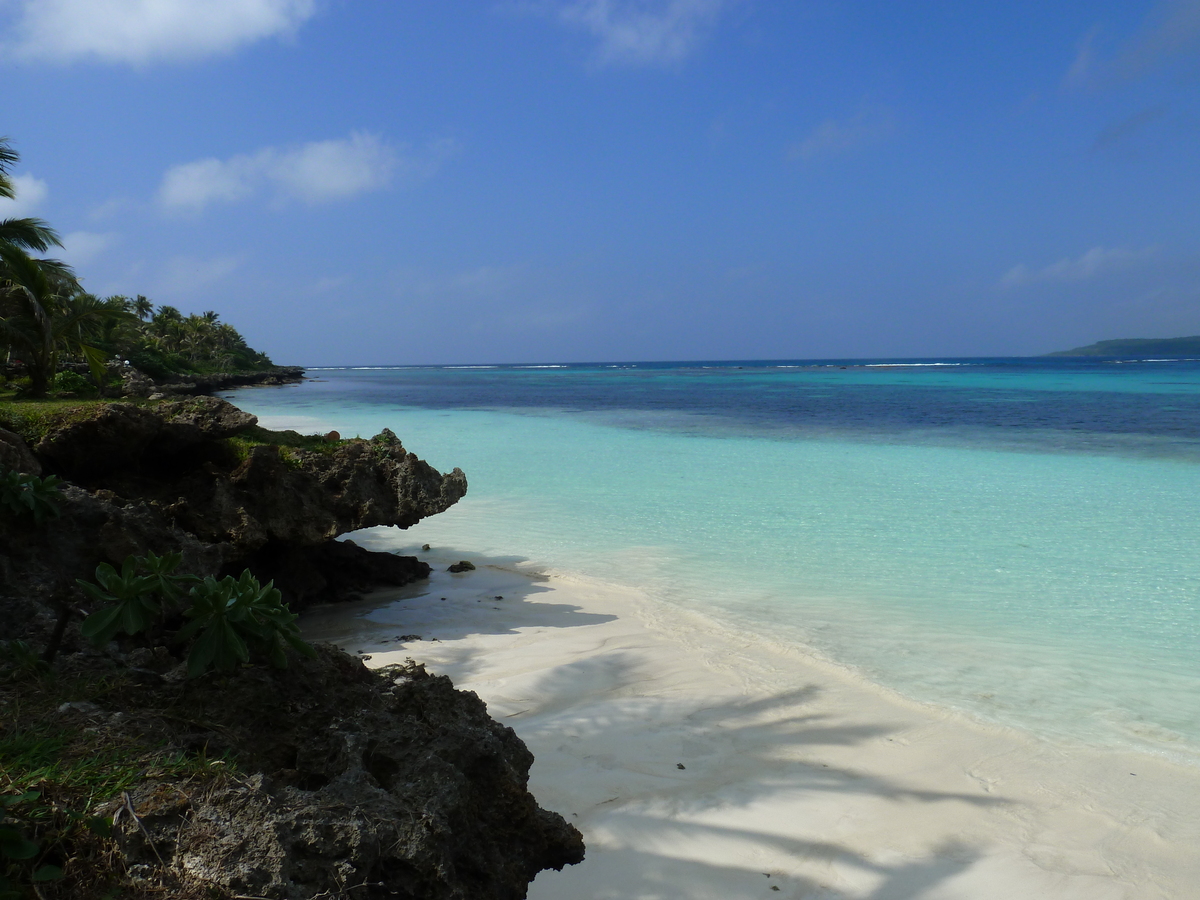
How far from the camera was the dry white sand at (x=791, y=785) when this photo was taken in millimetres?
3121

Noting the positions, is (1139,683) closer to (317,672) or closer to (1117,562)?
(1117,562)

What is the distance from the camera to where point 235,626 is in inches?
97.7

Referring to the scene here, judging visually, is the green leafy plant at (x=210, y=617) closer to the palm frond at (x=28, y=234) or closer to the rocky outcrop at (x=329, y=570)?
the rocky outcrop at (x=329, y=570)

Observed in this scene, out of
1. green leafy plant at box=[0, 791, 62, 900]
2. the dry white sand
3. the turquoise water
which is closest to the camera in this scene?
green leafy plant at box=[0, 791, 62, 900]

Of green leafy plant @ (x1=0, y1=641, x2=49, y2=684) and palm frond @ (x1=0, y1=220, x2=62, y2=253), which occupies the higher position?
palm frond @ (x1=0, y1=220, x2=62, y2=253)

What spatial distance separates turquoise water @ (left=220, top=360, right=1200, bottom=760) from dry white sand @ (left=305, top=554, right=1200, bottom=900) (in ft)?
2.14

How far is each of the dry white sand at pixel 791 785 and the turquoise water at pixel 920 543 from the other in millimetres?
652

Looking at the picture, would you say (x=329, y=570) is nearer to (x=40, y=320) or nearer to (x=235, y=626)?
(x=235, y=626)

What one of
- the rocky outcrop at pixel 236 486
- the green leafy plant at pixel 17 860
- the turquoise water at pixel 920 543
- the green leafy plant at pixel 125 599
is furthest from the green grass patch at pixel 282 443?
the green leafy plant at pixel 17 860

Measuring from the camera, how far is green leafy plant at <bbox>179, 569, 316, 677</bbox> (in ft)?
7.89

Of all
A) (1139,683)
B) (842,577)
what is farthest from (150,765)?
(842,577)

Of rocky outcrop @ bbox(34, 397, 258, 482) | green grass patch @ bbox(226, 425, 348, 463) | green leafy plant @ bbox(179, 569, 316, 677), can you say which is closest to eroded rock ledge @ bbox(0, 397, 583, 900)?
green leafy plant @ bbox(179, 569, 316, 677)

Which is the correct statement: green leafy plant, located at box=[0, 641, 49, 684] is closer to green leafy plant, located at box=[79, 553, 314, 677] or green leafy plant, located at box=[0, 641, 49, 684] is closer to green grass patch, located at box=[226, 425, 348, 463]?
green leafy plant, located at box=[79, 553, 314, 677]

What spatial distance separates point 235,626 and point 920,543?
29.5 feet
